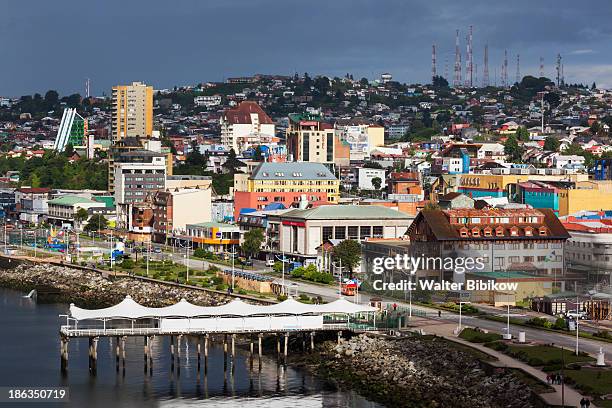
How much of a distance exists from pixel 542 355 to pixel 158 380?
16071mm

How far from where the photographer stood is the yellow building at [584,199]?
113m

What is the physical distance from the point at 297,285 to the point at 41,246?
43.6 meters

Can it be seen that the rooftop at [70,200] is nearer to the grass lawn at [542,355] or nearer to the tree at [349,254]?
the tree at [349,254]

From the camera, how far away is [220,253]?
110 metres

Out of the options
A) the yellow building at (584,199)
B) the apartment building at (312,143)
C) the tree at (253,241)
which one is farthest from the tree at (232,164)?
the tree at (253,241)

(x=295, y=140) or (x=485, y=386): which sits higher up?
(x=295, y=140)

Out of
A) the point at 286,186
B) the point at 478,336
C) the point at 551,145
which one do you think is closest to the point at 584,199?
A: the point at 286,186

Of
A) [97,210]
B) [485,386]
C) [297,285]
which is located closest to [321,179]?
[97,210]

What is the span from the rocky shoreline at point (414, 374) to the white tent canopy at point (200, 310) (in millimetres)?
1799

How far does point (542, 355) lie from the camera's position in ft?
179

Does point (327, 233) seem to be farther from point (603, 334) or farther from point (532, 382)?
point (532, 382)

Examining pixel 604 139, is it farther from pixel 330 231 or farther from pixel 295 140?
pixel 330 231

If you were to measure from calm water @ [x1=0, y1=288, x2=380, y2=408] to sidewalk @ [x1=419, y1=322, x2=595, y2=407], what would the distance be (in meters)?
5.52

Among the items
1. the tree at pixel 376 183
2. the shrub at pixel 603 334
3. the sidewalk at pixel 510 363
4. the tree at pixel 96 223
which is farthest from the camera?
the tree at pixel 376 183
